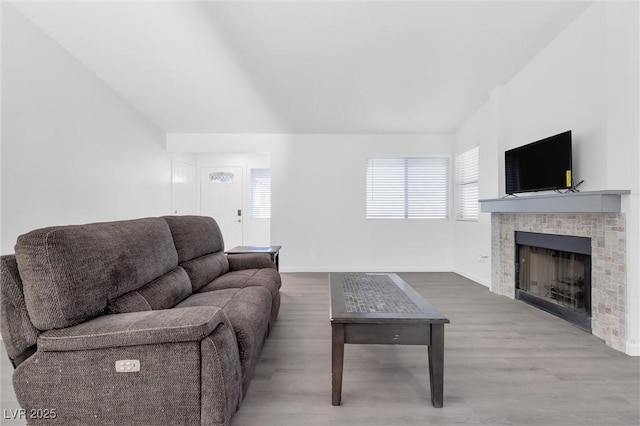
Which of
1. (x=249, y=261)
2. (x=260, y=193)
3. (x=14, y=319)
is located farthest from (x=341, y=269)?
(x=14, y=319)

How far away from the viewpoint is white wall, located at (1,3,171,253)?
231 cm

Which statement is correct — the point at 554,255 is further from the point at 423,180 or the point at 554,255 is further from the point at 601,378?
the point at 423,180

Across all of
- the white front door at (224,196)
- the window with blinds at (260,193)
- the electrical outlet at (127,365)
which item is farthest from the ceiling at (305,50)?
the electrical outlet at (127,365)

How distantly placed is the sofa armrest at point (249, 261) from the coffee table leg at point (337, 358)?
175 centimetres

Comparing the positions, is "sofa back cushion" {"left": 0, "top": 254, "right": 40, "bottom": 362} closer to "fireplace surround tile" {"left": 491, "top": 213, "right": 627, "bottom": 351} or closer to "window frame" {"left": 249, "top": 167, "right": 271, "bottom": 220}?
"fireplace surround tile" {"left": 491, "top": 213, "right": 627, "bottom": 351}

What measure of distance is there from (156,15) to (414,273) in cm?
481

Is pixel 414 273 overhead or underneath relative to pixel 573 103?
underneath

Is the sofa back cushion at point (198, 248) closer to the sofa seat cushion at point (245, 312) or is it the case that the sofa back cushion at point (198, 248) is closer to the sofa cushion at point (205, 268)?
the sofa cushion at point (205, 268)

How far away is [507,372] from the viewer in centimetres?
185

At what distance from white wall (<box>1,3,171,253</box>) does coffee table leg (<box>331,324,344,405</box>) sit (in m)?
2.78

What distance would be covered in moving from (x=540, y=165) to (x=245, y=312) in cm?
308

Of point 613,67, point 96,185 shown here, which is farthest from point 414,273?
point 96,185

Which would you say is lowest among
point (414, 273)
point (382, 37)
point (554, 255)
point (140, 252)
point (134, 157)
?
point (414, 273)

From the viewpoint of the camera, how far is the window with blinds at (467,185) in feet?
14.5
